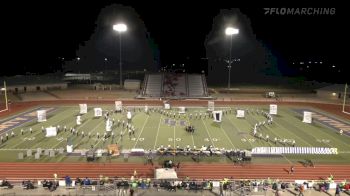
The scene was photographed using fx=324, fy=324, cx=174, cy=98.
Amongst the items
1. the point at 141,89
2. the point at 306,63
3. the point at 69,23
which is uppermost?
the point at 69,23

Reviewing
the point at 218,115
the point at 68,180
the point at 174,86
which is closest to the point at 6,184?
the point at 68,180

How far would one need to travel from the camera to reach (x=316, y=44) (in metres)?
91.8

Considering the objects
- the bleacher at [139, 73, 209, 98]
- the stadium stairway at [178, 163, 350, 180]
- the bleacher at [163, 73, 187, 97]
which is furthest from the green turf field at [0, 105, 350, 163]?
the bleacher at [163, 73, 187, 97]

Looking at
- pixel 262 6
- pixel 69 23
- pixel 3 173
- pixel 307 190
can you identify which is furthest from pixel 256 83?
pixel 3 173

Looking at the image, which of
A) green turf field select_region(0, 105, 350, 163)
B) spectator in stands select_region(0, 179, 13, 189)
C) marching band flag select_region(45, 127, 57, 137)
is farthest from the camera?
marching band flag select_region(45, 127, 57, 137)

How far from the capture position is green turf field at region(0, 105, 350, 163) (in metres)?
28.6

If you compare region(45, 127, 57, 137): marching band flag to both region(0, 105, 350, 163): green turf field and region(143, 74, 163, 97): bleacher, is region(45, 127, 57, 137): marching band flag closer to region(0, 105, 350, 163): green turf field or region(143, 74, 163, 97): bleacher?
region(0, 105, 350, 163): green turf field

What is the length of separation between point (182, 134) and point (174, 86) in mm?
29502

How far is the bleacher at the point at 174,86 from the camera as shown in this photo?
190 feet

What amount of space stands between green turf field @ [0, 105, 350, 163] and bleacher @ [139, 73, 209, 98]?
15.9 metres

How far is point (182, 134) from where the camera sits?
106 ft

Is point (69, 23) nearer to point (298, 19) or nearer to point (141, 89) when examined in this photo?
point (141, 89)

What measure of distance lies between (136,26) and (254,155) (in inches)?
3038

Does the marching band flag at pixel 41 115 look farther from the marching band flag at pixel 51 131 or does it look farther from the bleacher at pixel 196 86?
the bleacher at pixel 196 86
